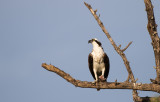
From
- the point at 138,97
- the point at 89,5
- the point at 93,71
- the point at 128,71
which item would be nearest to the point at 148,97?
the point at 138,97

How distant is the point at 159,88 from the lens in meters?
12.5

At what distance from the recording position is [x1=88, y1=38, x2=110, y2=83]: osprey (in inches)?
530

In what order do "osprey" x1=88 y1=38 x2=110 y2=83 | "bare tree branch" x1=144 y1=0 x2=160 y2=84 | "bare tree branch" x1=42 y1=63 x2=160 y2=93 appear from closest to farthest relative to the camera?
"bare tree branch" x1=42 y1=63 x2=160 y2=93
"bare tree branch" x1=144 y1=0 x2=160 y2=84
"osprey" x1=88 y1=38 x2=110 y2=83

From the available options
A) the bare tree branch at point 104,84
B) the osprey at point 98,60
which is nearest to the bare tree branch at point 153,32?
the bare tree branch at point 104,84

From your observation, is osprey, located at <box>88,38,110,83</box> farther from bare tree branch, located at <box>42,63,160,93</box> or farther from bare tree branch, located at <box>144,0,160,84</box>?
bare tree branch, located at <box>144,0,160,84</box>

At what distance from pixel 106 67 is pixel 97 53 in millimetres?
780

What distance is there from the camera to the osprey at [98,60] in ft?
44.2

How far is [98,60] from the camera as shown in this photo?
13.5 m

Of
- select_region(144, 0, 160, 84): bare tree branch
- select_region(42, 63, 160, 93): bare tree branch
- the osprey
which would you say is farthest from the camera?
the osprey

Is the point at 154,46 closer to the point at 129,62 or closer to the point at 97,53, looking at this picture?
the point at 129,62

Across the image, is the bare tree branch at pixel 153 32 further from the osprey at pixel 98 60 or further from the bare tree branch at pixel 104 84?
the osprey at pixel 98 60

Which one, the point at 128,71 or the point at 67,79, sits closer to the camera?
the point at 67,79

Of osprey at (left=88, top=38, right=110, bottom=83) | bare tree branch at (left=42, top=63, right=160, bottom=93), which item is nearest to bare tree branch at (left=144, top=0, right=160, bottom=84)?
bare tree branch at (left=42, top=63, right=160, bottom=93)

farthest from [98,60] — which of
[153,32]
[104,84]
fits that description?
[153,32]
